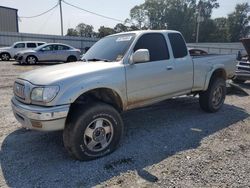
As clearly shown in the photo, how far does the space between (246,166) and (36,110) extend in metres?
3.15

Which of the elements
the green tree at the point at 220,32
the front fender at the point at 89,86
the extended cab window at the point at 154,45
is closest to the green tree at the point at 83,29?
the green tree at the point at 220,32

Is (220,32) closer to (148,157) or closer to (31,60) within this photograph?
(31,60)

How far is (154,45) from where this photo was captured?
16.8 ft

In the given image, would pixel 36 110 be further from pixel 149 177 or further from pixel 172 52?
pixel 172 52

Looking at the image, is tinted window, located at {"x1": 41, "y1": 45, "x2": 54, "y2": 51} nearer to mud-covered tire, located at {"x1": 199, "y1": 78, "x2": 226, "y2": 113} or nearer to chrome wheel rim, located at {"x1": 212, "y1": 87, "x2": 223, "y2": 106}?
mud-covered tire, located at {"x1": 199, "y1": 78, "x2": 226, "y2": 113}

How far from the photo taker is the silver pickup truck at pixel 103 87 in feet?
12.0

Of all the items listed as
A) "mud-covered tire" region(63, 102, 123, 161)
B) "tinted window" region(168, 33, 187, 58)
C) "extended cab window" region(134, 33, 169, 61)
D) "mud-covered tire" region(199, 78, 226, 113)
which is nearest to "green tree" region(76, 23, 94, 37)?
"mud-covered tire" region(199, 78, 226, 113)

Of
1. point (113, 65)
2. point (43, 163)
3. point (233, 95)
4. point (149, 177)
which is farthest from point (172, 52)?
point (233, 95)

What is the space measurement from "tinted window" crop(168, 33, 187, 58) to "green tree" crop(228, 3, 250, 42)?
7430 cm

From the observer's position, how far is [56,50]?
18406 millimetres

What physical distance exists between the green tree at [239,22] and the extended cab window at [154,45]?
74.9 m

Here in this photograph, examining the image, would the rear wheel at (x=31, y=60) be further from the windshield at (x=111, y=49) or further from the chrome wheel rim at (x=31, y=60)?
the windshield at (x=111, y=49)

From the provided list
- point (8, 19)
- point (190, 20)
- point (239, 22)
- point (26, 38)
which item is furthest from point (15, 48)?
point (239, 22)

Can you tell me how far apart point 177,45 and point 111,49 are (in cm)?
153
